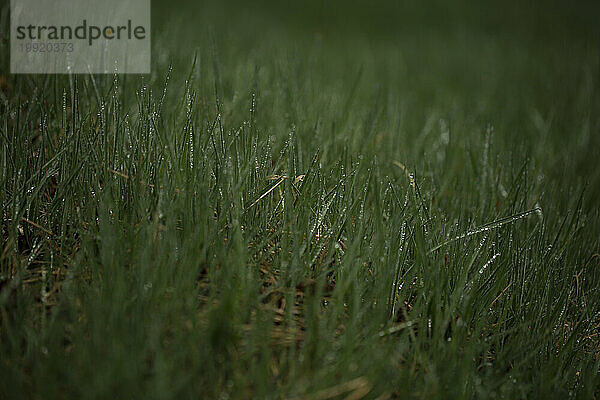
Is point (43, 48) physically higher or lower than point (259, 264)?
higher

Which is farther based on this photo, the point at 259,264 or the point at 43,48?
the point at 43,48

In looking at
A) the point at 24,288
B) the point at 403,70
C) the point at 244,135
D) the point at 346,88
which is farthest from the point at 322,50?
the point at 24,288

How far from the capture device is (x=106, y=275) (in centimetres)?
92

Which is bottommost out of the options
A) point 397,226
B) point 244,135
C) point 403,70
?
point 397,226

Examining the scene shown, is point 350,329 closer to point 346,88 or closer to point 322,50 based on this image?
point 346,88

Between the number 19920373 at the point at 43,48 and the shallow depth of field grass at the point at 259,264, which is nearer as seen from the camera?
the shallow depth of field grass at the point at 259,264

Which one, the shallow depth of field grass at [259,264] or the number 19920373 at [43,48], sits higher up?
the number 19920373 at [43,48]

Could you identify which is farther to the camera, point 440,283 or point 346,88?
point 346,88

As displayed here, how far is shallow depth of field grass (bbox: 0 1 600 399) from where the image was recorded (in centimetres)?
86

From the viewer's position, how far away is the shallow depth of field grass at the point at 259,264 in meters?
0.86

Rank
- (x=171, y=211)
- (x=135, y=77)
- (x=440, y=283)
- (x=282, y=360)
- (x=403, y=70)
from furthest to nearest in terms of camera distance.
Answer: (x=403, y=70) < (x=135, y=77) < (x=440, y=283) < (x=171, y=211) < (x=282, y=360)

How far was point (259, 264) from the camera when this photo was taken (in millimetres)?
1044

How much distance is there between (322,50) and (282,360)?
299cm

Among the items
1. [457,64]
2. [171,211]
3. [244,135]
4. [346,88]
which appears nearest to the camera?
[171,211]
